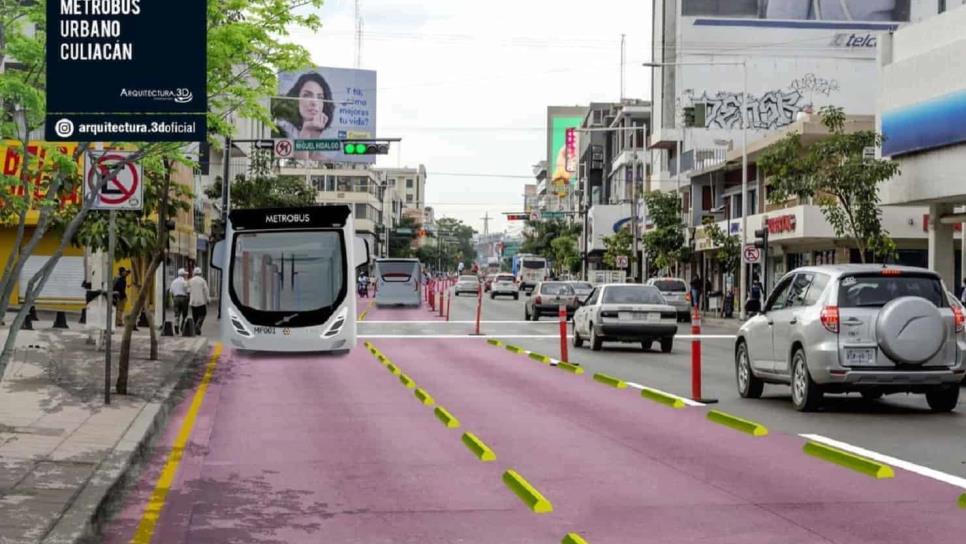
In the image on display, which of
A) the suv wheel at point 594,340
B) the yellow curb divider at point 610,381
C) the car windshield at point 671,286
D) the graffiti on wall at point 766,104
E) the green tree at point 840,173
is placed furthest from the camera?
the graffiti on wall at point 766,104

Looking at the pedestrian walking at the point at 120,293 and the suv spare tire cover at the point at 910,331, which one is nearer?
the suv spare tire cover at the point at 910,331

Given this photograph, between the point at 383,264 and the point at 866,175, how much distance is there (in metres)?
36.6

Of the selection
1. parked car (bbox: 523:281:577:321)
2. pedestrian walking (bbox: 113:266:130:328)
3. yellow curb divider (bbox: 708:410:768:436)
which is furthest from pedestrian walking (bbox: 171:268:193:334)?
yellow curb divider (bbox: 708:410:768:436)

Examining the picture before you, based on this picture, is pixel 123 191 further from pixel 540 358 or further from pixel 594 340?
pixel 594 340

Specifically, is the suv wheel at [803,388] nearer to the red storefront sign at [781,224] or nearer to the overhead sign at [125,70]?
the overhead sign at [125,70]

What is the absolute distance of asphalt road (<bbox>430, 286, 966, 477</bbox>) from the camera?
501 inches

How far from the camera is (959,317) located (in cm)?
1582

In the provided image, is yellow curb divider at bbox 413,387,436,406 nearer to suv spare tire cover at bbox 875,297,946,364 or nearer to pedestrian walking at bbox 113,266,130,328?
suv spare tire cover at bbox 875,297,946,364

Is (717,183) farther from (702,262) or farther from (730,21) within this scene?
(730,21)

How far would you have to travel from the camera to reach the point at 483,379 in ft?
70.9

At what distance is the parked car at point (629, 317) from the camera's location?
29.4 m

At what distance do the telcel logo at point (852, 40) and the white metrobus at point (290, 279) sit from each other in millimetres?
67607

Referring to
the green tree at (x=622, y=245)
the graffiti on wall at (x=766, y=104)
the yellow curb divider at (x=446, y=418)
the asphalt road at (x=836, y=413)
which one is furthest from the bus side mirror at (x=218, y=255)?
the graffiti on wall at (x=766, y=104)

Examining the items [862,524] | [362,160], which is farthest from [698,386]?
[362,160]
